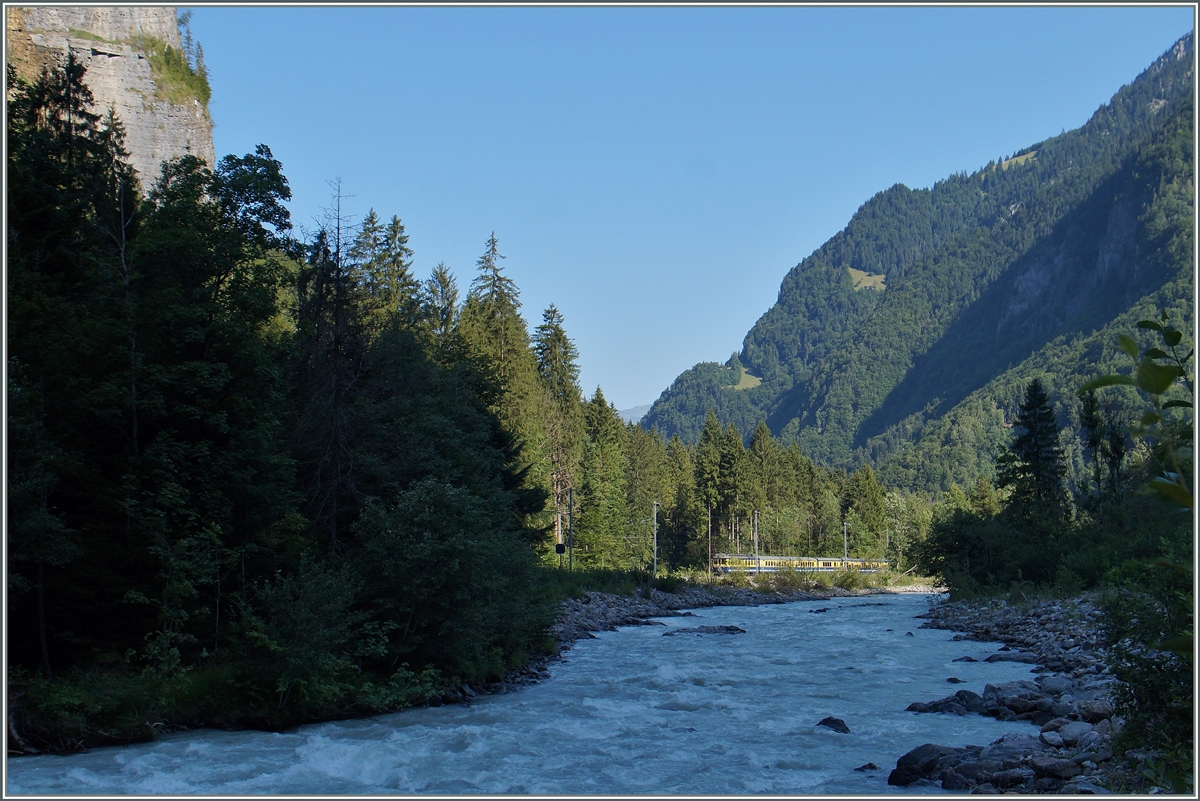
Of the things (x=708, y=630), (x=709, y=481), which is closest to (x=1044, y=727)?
(x=708, y=630)

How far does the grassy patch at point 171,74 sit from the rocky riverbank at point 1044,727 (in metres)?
39.9

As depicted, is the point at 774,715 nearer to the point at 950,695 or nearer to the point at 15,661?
the point at 950,695

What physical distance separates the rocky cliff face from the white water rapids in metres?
29.7

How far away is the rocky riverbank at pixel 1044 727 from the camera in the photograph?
11664mm

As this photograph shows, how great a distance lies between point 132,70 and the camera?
1553 inches

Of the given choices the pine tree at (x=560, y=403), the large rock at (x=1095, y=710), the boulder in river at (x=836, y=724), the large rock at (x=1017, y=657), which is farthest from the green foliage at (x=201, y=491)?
the pine tree at (x=560, y=403)

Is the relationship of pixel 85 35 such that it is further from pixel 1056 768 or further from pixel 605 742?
pixel 1056 768

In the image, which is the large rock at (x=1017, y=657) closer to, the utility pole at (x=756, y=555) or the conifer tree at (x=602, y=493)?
the conifer tree at (x=602, y=493)

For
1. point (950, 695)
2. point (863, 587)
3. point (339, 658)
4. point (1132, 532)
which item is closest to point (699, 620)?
Answer: point (1132, 532)

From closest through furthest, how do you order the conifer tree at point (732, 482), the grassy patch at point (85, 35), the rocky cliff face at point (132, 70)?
the rocky cliff face at point (132, 70), the grassy patch at point (85, 35), the conifer tree at point (732, 482)

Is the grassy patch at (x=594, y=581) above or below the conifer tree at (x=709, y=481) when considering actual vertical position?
below

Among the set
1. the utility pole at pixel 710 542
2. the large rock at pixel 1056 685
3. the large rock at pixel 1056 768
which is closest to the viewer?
the large rock at pixel 1056 768

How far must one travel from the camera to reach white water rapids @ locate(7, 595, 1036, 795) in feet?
41.0

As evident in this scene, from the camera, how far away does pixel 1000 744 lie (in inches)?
548
